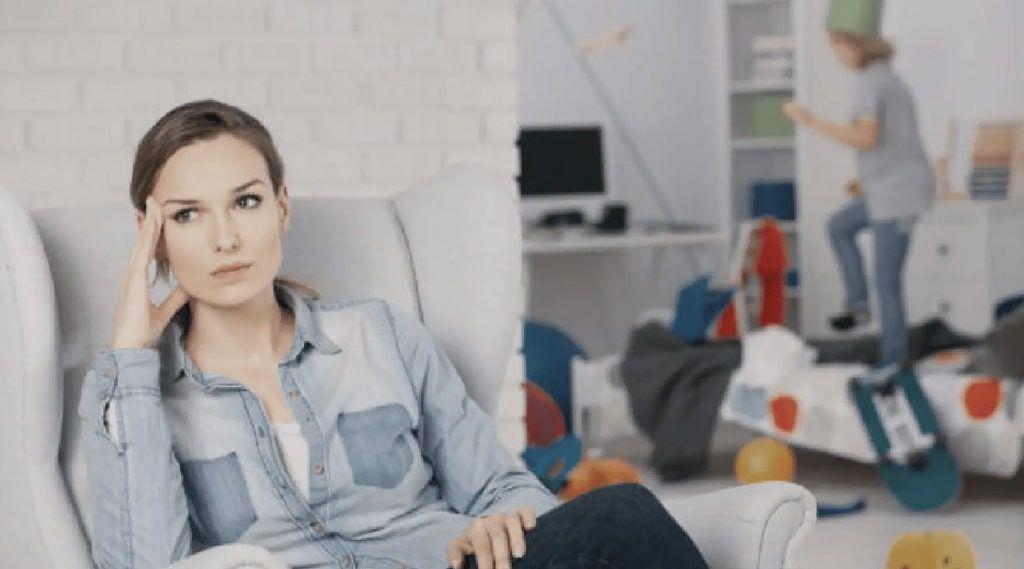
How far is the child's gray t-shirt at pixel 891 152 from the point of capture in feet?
17.6

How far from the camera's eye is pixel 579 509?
1.64 meters

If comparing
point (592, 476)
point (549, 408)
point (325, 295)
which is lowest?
point (592, 476)

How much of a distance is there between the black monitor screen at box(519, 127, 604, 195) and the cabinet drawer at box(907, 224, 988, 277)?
1.39m

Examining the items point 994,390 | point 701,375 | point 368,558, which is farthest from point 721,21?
point 368,558

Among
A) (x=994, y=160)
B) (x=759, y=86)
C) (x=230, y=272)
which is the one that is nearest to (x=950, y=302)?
(x=994, y=160)

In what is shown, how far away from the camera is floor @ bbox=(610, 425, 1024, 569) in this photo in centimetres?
396

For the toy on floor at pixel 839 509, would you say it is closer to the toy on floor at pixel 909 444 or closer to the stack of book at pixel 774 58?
the toy on floor at pixel 909 444

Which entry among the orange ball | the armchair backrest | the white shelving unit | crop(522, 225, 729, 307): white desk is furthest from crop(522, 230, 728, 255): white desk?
the armchair backrest

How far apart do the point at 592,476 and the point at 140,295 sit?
2.40 m

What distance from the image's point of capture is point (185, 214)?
6.36ft

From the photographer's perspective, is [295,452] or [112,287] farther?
[112,287]

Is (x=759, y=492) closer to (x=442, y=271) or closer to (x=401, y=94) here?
(x=442, y=271)

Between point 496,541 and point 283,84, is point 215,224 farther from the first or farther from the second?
point 283,84

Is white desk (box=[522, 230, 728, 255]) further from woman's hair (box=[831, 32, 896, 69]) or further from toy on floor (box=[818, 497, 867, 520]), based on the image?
toy on floor (box=[818, 497, 867, 520])
